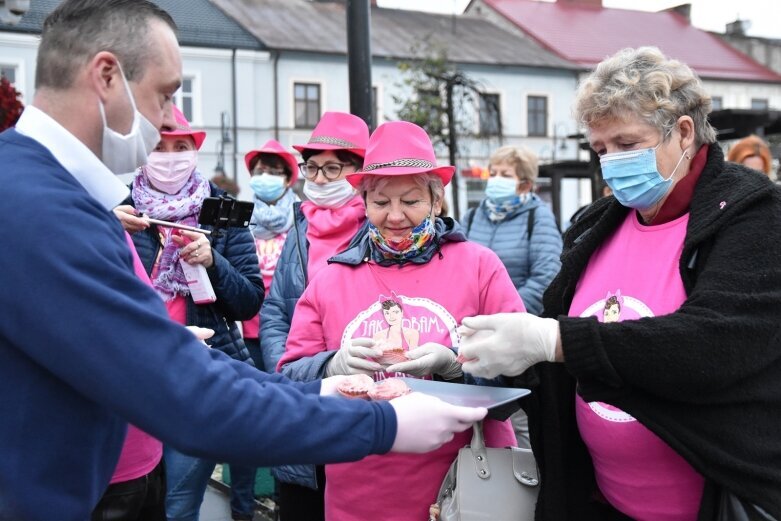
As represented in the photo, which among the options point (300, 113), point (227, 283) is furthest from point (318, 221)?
point (300, 113)

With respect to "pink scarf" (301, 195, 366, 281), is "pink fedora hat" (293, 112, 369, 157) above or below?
above

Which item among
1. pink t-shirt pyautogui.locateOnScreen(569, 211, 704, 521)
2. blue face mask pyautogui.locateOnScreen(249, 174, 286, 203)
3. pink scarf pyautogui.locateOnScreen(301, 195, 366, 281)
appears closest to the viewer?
pink t-shirt pyautogui.locateOnScreen(569, 211, 704, 521)

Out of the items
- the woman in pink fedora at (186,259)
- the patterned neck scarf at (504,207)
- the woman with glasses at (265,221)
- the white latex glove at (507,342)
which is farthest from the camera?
the patterned neck scarf at (504,207)

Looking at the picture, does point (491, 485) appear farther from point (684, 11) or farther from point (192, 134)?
point (684, 11)

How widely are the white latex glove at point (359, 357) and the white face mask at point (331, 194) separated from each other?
1.65 meters

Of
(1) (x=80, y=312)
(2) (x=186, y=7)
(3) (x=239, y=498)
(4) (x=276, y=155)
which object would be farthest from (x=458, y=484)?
(2) (x=186, y=7)

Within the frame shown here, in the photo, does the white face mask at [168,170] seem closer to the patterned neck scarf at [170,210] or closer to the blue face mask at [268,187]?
the patterned neck scarf at [170,210]

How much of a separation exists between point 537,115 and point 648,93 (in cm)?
3381

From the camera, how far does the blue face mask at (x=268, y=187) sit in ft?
17.7

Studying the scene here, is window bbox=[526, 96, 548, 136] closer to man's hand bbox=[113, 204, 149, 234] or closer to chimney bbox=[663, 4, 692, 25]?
chimney bbox=[663, 4, 692, 25]

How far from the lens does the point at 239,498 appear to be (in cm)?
483

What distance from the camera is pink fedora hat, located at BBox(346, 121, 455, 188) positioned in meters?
2.82

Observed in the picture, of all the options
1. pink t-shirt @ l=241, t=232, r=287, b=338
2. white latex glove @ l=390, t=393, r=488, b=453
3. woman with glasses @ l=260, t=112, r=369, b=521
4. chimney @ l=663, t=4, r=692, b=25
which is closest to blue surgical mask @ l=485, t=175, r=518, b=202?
pink t-shirt @ l=241, t=232, r=287, b=338

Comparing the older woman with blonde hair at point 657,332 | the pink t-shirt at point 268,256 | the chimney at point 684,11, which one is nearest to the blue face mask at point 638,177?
the older woman with blonde hair at point 657,332
